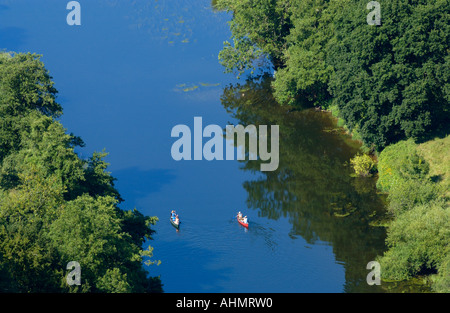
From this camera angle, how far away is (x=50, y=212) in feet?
181

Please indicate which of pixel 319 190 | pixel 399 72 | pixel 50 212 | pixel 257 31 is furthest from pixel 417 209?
pixel 257 31

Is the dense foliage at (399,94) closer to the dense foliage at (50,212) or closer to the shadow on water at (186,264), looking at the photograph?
Answer: the shadow on water at (186,264)

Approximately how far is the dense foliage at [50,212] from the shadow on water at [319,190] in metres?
16.0

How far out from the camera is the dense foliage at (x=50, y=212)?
50.2 meters

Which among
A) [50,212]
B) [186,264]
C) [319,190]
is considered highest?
[319,190]

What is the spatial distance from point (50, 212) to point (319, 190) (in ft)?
95.6

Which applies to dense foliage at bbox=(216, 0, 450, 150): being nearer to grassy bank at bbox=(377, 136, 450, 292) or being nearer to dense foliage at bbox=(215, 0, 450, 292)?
dense foliage at bbox=(215, 0, 450, 292)

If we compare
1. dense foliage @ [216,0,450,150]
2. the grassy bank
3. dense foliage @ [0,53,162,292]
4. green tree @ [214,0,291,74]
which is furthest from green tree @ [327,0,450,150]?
dense foliage @ [0,53,162,292]

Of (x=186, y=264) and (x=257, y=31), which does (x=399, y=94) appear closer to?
(x=257, y=31)

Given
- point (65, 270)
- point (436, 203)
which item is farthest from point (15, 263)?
point (436, 203)

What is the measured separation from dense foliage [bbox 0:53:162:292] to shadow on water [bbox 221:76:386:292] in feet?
Answer: 52.5

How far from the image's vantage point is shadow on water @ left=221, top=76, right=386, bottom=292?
6569cm
